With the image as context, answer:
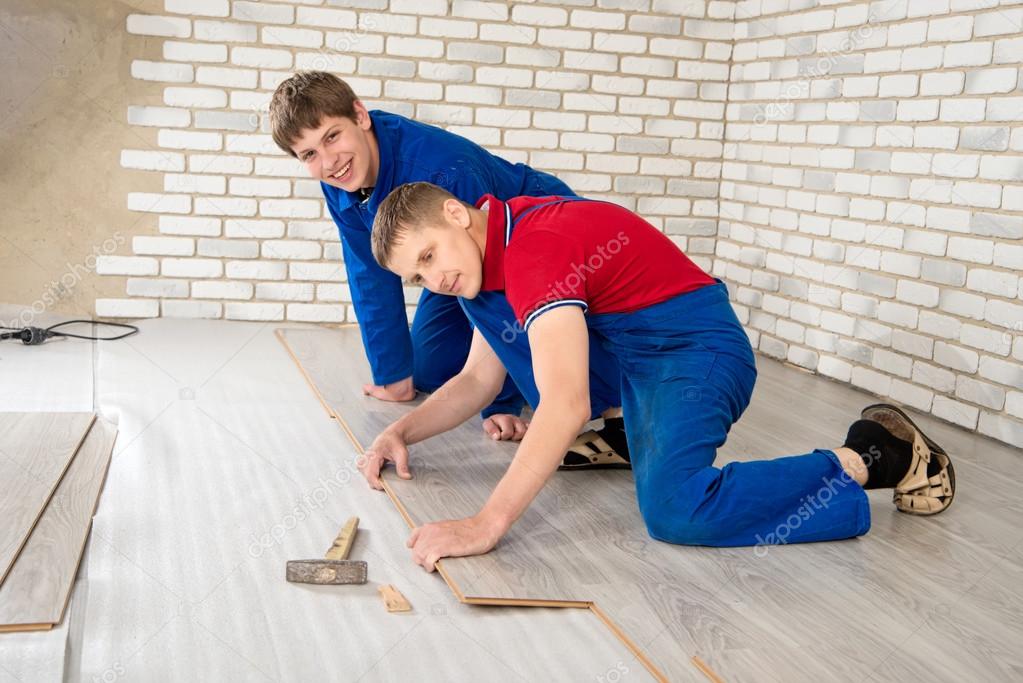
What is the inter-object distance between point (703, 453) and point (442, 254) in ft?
2.15

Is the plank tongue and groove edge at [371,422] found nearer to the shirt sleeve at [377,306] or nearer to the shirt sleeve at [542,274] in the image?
the shirt sleeve at [377,306]

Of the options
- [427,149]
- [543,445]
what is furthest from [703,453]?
[427,149]

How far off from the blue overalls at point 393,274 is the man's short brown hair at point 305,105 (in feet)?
0.59

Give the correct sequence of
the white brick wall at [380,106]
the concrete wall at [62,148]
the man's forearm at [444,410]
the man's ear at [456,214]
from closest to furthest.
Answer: the man's ear at [456,214], the man's forearm at [444,410], the concrete wall at [62,148], the white brick wall at [380,106]

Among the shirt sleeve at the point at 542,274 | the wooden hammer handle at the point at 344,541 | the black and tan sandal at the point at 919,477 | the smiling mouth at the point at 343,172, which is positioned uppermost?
the smiling mouth at the point at 343,172

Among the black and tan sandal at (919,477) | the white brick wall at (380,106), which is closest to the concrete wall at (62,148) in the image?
the white brick wall at (380,106)

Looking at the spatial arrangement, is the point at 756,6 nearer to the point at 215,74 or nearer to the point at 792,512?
the point at 215,74

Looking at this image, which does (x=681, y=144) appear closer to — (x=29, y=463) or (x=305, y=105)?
(x=305, y=105)

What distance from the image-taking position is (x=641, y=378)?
220 centimetres

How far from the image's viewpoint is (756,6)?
4328mm

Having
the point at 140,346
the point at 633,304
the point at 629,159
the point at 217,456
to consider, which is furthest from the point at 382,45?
the point at 633,304

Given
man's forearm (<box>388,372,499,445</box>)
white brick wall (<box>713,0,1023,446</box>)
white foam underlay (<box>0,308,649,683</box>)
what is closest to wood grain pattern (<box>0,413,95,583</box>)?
white foam underlay (<box>0,308,649,683</box>)

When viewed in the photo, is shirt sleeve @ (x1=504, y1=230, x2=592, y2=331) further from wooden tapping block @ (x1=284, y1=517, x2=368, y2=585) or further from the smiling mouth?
the smiling mouth

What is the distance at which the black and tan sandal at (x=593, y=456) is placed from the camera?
8.47 ft
